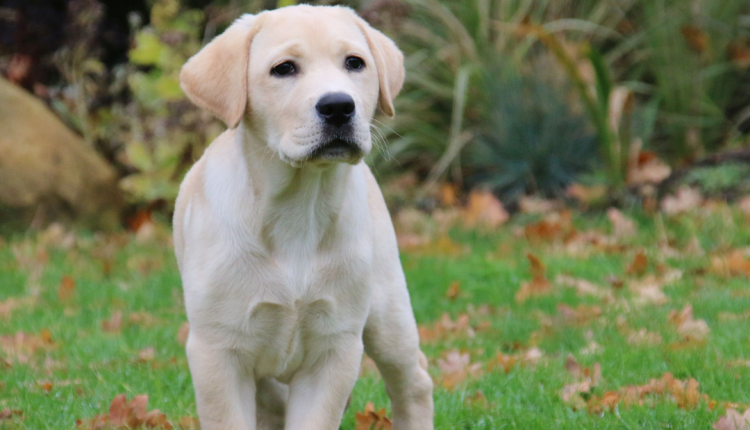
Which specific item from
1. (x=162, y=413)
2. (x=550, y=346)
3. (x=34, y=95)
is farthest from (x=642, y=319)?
(x=34, y=95)

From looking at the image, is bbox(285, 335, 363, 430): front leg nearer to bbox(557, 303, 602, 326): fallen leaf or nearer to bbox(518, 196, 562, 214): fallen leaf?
bbox(557, 303, 602, 326): fallen leaf

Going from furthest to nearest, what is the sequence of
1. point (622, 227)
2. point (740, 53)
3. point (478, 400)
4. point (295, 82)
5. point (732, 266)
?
point (740, 53), point (622, 227), point (732, 266), point (478, 400), point (295, 82)

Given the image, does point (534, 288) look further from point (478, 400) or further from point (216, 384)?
point (216, 384)

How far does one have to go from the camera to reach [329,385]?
2922 mm

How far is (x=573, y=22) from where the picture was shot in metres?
8.67

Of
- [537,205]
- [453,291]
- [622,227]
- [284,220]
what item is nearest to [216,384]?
[284,220]

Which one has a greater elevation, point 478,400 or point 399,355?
point 399,355

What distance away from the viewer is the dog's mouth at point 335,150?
281 centimetres

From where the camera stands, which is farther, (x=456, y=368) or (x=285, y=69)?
(x=456, y=368)

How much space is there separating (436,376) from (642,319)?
1.33 meters

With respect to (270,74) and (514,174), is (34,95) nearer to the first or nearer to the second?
(514,174)

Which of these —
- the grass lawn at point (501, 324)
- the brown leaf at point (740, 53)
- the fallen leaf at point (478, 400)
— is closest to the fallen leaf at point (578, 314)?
the grass lawn at point (501, 324)

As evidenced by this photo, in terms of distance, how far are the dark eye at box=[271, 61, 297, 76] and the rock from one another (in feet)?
17.0

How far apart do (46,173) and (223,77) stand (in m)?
5.22
